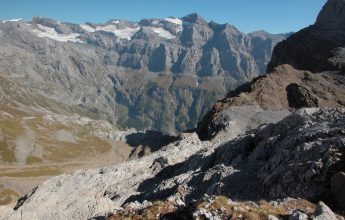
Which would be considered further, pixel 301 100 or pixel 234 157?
pixel 301 100

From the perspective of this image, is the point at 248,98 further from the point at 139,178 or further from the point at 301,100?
the point at 139,178

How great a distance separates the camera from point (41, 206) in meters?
57.4

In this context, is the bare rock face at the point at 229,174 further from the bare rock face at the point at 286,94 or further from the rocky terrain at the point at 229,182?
the bare rock face at the point at 286,94

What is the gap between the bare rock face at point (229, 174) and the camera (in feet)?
120

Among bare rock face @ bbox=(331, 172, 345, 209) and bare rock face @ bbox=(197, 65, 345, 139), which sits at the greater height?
bare rock face @ bbox=(331, 172, 345, 209)

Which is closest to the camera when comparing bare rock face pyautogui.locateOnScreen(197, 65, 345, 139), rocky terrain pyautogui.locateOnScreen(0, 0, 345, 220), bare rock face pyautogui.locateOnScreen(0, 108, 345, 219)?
rocky terrain pyautogui.locateOnScreen(0, 0, 345, 220)

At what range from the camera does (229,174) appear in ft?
148

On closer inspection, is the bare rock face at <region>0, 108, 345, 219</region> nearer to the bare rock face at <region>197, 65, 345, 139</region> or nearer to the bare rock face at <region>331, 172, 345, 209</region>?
the bare rock face at <region>331, 172, 345, 209</region>

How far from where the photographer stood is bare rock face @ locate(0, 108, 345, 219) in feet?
120

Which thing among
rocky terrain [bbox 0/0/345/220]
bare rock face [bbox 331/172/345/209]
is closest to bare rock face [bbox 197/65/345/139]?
rocky terrain [bbox 0/0/345/220]

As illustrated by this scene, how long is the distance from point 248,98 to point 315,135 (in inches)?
4197

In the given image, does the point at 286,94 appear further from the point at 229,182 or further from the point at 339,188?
the point at 339,188

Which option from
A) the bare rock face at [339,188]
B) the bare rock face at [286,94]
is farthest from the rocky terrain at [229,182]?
the bare rock face at [286,94]

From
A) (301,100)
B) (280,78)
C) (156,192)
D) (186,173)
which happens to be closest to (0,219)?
(156,192)
